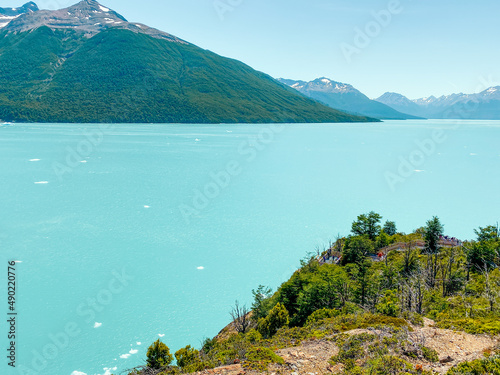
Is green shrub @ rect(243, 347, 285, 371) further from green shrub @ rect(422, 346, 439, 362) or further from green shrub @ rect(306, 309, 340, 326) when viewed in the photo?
green shrub @ rect(306, 309, 340, 326)

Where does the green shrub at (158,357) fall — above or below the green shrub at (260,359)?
below

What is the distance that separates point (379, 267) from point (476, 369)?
18.8 meters

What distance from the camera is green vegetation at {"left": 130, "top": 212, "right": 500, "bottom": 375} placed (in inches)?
437

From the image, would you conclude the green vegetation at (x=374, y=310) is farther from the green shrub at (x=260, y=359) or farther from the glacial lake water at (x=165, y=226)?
the glacial lake water at (x=165, y=226)

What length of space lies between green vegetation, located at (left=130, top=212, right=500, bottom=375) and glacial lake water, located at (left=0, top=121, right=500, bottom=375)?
15.6ft

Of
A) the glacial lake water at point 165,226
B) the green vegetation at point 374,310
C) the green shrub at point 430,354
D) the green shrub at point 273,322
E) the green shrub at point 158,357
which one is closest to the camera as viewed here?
the green shrub at point 430,354

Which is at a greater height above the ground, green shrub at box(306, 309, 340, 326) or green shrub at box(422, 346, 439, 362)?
green shrub at box(422, 346, 439, 362)

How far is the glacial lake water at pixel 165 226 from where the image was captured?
69.1ft

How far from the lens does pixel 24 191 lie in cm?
5197

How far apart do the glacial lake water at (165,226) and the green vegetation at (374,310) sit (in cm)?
476

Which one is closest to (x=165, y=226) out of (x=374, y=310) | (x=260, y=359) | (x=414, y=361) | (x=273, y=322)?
(x=273, y=322)

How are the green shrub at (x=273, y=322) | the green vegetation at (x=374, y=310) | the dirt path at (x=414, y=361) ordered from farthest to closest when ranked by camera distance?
1. the green shrub at (x=273, y=322)
2. the green vegetation at (x=374, y=310)
3. the dirt path at (x=414, y=361)

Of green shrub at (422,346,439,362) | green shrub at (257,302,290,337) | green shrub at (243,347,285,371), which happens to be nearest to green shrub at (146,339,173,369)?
green shrub at (243,347,285,371)

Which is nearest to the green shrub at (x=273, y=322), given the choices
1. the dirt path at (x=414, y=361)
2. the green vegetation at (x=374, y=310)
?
the green vegetation at (x=374, y=310)
